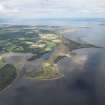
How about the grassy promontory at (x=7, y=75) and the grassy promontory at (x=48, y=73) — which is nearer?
the grassy promontory at (x=7, y=75)

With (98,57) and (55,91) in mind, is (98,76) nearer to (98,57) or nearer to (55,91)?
(55,91)

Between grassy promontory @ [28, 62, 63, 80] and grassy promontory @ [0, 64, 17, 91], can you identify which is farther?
grassy promontory @ [28, 62, 63, 80]

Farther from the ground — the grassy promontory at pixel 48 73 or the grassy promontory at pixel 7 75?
the grassy promontory at pixel 7 75

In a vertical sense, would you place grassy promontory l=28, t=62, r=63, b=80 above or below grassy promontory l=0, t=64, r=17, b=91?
below

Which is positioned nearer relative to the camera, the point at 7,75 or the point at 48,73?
the point at 7,75

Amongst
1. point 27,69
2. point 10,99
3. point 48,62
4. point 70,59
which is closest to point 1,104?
point 10,99

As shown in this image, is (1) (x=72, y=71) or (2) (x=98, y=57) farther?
(2) (x=98, y=57)

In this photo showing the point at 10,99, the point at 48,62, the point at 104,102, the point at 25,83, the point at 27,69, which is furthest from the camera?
the point at 48,62

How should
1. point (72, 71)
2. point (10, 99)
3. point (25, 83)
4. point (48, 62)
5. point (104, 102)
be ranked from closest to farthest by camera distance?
point (104, 102), point (10, 99), point (25, 83), point (72, 71), point (48, 62)

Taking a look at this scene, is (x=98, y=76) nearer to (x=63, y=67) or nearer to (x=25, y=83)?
(x=63, y=67)

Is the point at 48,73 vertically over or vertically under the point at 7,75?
under
